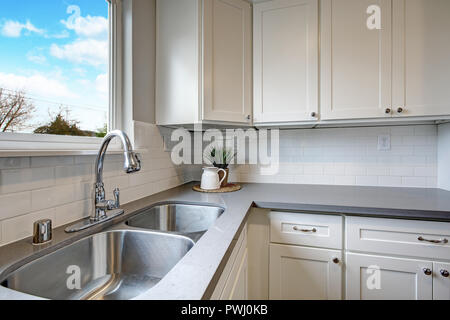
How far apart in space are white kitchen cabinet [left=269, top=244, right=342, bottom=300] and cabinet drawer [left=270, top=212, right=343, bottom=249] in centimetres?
4

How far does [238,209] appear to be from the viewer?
111cm

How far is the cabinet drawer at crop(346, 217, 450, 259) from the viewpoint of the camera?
108 centimetres

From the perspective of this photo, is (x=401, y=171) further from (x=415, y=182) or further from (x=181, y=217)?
(x=181, y=217)

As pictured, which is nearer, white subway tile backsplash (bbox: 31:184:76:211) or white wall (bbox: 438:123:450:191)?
white subway tile backsplash (bbox: 31:184:76:211)

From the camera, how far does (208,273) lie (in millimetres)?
553

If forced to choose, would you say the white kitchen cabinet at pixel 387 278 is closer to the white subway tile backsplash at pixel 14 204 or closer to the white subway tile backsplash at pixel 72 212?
the white subway tile backsplash at pixel 72 212

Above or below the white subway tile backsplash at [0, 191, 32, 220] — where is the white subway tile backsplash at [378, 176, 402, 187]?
below

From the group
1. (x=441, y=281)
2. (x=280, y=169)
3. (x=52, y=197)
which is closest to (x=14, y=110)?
(x=52, y=197)

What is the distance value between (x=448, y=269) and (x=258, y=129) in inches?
54.1

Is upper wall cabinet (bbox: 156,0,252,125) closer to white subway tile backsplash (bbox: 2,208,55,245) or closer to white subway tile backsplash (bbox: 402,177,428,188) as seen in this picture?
white subway tile backsplash (bbox: 2,208,55,245)

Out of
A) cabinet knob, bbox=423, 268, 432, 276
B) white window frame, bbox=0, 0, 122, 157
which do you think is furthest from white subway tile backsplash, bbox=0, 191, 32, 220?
cabinet knob, bbox=423, 268, 432, 276

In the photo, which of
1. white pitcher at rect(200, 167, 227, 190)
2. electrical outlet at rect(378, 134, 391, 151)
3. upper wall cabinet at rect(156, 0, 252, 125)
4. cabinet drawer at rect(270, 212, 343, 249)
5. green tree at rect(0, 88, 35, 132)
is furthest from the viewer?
electrical outlet at rect(378, 134, 391, 151)
